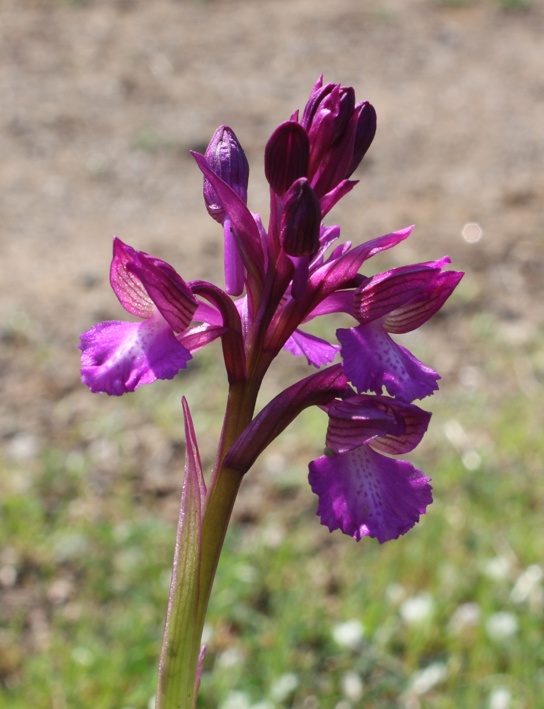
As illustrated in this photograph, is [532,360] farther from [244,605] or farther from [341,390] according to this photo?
[341,390]

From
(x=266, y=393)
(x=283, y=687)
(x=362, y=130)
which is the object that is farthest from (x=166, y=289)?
(x=266, y=393)

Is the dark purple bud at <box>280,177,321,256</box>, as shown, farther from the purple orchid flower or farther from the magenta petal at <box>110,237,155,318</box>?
the magenta petal at <box>110,237,155,318</box>

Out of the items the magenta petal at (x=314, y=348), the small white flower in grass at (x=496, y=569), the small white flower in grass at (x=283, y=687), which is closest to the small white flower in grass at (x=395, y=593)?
the small white flower in grass at (x=496, y=569)

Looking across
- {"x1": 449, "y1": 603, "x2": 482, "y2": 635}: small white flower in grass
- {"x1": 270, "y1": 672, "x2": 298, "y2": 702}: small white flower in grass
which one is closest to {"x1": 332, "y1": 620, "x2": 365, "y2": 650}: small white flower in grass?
{"x1": 270, "y1": 672, "x2": 298, "y2": 702}: small white flower in grass

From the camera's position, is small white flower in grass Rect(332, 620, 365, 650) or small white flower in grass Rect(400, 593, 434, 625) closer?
small white flower in grass Rect(332, 620, 365, 650)

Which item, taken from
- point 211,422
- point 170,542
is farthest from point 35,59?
point 170,542

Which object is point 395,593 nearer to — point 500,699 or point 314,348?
point 500,699

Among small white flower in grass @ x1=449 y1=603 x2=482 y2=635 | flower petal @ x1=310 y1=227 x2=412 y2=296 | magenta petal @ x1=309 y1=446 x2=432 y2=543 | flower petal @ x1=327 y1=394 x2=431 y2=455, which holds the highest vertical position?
flower petal @ x1=310 y1=227 x2=412 y2=296
